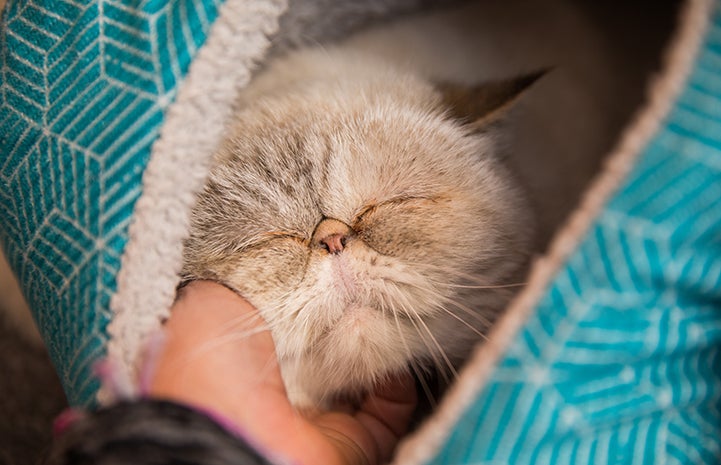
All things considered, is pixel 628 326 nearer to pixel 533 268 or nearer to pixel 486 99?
pixel 533 268

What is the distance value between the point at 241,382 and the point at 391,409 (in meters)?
0.33

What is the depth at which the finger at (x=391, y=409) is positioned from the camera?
0.96 meters

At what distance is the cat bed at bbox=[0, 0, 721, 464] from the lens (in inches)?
22.3

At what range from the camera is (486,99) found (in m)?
1.02

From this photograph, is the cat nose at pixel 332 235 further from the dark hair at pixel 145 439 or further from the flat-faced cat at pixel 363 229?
the dark hair at pixel 145 439

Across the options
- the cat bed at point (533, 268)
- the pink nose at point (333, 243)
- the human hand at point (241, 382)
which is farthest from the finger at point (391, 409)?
the cat bed at point (533, 268)

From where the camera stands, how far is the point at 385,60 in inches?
52.1

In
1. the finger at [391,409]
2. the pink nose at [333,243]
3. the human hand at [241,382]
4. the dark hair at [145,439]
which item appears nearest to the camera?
the dark hair at [145,439]

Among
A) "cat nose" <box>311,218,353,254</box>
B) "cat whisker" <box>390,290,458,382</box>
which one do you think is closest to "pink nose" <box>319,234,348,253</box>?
"cat nose" <box>311,218,353,254</box>

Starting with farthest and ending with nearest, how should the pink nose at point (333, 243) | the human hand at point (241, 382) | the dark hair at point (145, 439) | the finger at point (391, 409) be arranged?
1. the finger at point (391, 409)
2. the pink nose at point (333, 243)
3. the human hand at point (241, 382)
4. the dark hair at point (145, 439)

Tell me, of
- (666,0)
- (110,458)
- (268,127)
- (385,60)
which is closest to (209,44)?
(268,127)

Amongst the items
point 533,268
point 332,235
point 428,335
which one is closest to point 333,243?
point 332,235

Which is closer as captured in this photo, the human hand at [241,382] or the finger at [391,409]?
the human hand at [241,382]

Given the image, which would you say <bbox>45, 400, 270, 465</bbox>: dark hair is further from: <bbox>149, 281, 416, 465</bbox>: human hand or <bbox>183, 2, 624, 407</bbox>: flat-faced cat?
A: <bbox>183, 2, 624, 407</bbox>: flat-faced cat
